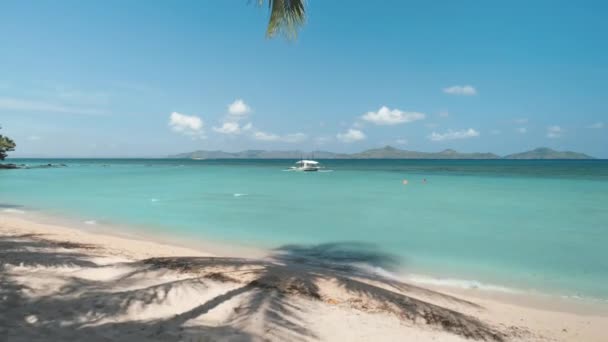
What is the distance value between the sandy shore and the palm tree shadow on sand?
1 centimetres

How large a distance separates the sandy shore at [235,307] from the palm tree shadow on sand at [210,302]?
0.05 ft

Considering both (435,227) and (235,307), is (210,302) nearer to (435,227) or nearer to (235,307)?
(235,307)

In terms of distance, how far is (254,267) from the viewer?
21.5 feet

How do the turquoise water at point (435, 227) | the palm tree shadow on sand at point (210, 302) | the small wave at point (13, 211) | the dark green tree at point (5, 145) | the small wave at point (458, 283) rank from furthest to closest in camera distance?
1. the dark green tree at point (5, 145)
2. the small wave at point (13, 211)
3. the turquoise water at point (435, 227)
4. the small wave at point (458, 283)
5. the palm tree shadow on sand at point (210, 302)

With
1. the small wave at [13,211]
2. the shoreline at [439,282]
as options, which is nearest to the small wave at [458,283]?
the shoreline at [439,282]

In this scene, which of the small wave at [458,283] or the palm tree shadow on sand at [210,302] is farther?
the small wave at [458,283]

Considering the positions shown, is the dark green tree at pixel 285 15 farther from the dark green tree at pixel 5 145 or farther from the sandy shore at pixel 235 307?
the dark green tree at pixel 5 145

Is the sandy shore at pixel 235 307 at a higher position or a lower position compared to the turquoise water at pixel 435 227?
higher

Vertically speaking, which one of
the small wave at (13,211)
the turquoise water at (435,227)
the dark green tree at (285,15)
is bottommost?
the turquoise water at (435,227)

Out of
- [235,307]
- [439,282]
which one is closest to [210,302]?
[235,307]

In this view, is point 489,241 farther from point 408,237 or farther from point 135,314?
point 135,314

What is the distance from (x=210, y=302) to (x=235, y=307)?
40 cm

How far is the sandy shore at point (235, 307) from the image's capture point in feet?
11.6

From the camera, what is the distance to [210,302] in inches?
175
